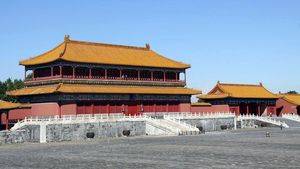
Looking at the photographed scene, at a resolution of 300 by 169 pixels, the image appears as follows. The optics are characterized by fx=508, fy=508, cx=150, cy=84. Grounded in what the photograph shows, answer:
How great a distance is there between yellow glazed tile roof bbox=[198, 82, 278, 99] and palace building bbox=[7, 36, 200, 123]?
32.8 ft

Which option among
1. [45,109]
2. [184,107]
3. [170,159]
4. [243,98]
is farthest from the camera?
[243,98]

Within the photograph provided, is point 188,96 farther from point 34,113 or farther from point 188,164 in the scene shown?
point 188,164

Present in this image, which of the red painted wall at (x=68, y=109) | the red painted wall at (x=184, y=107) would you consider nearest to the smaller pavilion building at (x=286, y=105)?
the red painted wall at (x=184, y=107)

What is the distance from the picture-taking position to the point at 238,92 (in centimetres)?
8525

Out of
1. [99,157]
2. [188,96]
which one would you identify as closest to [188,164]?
[99,157]

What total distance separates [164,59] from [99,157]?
45.3 m

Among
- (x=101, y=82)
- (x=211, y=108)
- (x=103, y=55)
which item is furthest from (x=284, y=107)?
(x=101, y=82)

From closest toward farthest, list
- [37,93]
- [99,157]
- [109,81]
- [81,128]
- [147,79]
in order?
1. [99,157]
2. [81,128]
3. [37,93]
4. [109,81]
5. [147,79]

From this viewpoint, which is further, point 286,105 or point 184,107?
point 286,105

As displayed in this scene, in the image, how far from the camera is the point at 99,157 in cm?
3262

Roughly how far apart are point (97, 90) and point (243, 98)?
101 ft

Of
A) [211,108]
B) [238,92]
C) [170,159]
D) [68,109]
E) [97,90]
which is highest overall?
[238,92]

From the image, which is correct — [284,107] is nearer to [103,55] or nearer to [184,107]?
[184,107]

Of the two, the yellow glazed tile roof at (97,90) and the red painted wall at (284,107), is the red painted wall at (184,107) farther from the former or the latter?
the red painted wall at (284,107)
